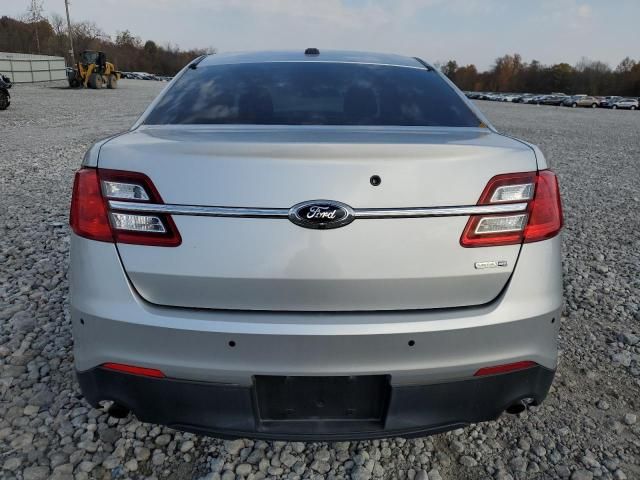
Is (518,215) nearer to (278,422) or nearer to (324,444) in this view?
(278,422)

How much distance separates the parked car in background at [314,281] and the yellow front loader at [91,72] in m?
35.1

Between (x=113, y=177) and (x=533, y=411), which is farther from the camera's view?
(x=533, y=411)

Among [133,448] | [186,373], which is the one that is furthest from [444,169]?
[133,448]

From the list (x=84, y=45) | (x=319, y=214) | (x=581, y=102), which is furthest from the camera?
(x=84, y=45)

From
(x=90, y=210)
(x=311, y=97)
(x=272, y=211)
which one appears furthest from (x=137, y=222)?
(x=311, y=97)

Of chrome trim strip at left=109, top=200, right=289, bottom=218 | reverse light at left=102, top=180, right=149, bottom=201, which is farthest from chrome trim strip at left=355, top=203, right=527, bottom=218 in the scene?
reverse light at left=102, top=180, right=149, bottom=201

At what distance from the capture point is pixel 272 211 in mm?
1464

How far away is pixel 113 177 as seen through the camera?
1568 mm

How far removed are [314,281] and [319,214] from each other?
20 centimetres

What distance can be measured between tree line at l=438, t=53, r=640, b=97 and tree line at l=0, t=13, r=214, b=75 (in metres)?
52.8

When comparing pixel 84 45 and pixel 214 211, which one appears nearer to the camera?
pixel 214 211

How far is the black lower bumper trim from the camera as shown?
1599mm

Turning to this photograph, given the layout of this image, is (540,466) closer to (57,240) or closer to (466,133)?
(466,133)

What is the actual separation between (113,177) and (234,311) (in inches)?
22.4
